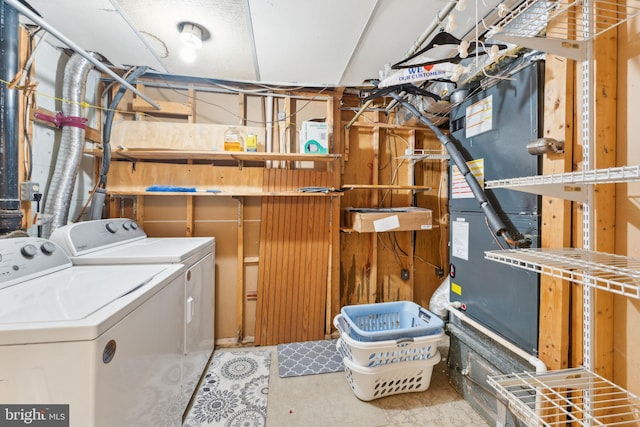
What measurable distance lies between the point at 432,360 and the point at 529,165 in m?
1.41

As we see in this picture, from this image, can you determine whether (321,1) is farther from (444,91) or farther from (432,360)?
(432,360)

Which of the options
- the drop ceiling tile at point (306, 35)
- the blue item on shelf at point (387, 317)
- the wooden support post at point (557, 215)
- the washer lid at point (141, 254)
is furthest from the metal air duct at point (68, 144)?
the wooden support post at point (557, 215)

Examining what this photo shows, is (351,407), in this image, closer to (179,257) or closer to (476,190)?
(179,257)

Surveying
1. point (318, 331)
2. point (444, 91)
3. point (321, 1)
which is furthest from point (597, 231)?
point (318, 331)

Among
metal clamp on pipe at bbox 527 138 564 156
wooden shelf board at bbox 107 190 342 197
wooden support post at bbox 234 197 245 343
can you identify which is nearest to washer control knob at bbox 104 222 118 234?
wooden shelf board at bbox 107 190 342 197

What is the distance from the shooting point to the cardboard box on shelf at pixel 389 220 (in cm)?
223

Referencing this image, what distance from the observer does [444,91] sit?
6.00 feet

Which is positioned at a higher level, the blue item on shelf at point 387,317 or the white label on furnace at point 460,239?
the white label on furnace at point 460,239

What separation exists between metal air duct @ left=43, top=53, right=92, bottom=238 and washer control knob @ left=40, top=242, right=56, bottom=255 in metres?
0.49

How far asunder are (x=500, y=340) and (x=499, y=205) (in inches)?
29.2

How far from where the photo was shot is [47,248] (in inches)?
50.6

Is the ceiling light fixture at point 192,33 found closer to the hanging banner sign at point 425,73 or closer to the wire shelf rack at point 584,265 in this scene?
the hanging banner sign at point 425,73

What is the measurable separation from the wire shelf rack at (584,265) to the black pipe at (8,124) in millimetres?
2381

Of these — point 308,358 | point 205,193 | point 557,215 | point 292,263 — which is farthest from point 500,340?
point 205,193
